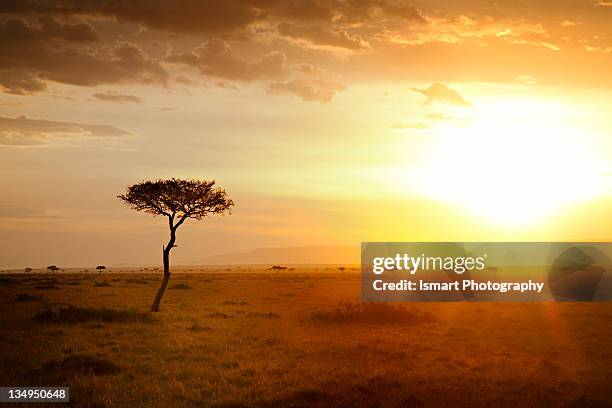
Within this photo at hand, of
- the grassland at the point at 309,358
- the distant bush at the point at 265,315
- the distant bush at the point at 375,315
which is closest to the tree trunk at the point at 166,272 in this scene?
the grassland at the point at 309,358

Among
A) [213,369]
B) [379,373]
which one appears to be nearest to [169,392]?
[213,369]

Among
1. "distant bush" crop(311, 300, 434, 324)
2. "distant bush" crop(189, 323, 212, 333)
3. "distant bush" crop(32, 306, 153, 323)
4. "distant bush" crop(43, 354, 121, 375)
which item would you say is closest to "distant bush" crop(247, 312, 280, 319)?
"distant bush" crop(311, 300, 434, 324)

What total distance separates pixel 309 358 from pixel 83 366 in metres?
8.25

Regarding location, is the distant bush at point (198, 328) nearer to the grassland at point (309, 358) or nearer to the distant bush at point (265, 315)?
the grassland at point (309, 358)

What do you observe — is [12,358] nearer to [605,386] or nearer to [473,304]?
[605,386]

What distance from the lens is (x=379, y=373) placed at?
18.6 metres

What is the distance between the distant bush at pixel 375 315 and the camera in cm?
3341

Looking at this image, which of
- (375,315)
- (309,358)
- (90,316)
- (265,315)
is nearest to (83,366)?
(309,358)

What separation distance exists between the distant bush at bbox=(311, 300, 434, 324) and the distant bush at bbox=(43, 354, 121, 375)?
1635cm

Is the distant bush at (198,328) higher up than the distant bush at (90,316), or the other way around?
the distant bush at (90,316)

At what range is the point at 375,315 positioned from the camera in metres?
33.9

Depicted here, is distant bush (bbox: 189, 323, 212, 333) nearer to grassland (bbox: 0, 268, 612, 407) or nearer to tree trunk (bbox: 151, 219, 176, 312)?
grassland (bbox: 0, 268, 612, 407)

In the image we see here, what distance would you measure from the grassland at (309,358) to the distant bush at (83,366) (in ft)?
0.13

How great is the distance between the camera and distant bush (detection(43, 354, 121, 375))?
1862 centimetres
